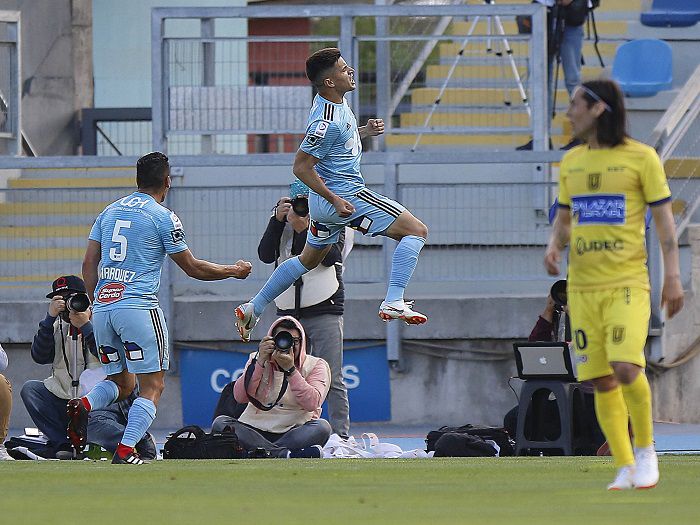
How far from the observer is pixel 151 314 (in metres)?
10.6

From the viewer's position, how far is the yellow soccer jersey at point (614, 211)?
8070mm

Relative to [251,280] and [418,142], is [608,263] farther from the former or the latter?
[418,142]

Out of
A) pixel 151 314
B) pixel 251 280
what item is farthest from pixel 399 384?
pixel 151 314

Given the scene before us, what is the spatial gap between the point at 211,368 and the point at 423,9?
166 inches

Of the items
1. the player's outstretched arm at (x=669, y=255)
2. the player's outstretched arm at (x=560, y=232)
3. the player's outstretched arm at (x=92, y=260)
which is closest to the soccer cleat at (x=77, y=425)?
the player's outstretched arm at (x=92, y=260)

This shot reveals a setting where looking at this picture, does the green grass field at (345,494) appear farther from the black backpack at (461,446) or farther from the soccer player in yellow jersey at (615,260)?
the black backpack at (461,446)

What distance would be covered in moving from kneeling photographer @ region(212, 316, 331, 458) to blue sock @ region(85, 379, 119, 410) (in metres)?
1.92

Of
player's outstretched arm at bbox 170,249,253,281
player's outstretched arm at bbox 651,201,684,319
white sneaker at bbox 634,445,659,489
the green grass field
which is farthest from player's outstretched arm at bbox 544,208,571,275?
player's outstretched arm at bbox 170,249,253,281

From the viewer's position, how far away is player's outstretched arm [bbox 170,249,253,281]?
10.8m

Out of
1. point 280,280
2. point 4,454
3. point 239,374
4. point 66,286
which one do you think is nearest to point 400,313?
point 280,280

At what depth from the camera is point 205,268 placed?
1096 centimetres

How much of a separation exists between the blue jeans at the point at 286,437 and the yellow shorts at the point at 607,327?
476 cm

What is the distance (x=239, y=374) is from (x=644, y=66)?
7526 millimetres

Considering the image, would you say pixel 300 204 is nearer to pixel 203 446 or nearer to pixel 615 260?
pixel 203 446
